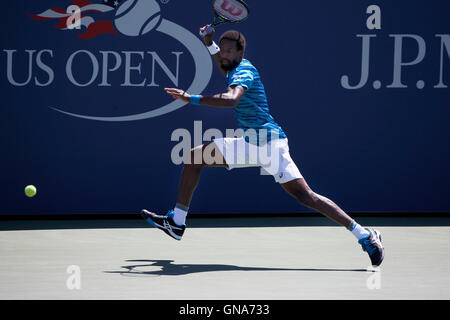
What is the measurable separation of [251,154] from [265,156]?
0.36ft

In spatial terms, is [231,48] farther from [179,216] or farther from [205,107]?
[205,107]

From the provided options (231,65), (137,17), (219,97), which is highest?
(137,17)

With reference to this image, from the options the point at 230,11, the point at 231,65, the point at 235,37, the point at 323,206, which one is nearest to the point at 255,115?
the point at 231,65

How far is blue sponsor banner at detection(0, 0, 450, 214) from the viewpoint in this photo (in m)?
8.37

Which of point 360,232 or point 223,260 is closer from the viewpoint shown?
point 360,232

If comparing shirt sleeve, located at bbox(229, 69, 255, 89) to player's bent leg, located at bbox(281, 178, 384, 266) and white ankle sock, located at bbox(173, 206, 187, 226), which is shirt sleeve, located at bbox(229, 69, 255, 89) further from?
white ankle sock, located at bbox(173, 206, 187, 226)

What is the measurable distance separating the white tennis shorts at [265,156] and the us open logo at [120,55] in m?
2.48

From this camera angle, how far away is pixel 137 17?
845cm

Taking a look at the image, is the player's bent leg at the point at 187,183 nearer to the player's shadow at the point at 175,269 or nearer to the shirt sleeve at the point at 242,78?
the player's shadow at the point at 175,269

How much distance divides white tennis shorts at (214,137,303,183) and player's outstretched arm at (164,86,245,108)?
18.0 inches
